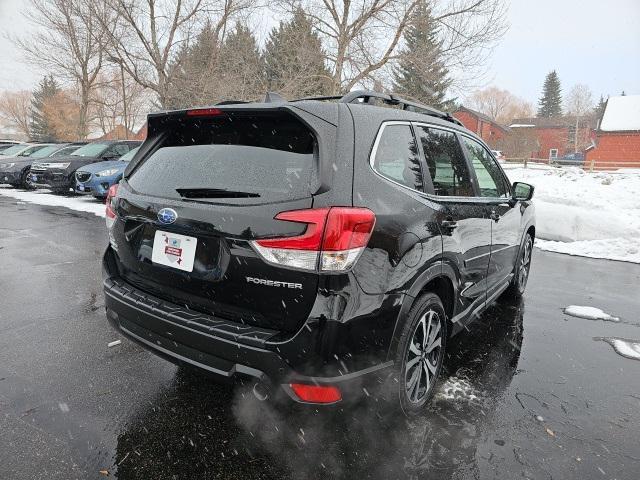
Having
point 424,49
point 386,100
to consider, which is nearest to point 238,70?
point 424,49

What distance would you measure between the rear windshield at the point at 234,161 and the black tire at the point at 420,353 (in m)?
0.95

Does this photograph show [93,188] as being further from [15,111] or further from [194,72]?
[15,111]

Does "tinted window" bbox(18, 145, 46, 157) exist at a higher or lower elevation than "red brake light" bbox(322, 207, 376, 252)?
higher

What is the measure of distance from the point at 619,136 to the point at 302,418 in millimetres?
49457

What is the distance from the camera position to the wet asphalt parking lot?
2195 mm

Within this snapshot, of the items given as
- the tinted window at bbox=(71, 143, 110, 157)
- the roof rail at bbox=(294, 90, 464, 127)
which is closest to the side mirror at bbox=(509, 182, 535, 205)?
the roof rail at bbox=(294, 90, 464, 127)

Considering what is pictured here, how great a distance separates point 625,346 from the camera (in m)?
3.89

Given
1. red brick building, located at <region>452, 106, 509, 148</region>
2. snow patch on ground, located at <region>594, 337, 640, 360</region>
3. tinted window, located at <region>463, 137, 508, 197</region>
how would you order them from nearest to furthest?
tinted window, located at <region>463, 137, 508, 197</region> < snow patch on ground, located at <region>594, 337, 640, 360</region> < red brick building, located at <region>452, 106, 509, 148</region>

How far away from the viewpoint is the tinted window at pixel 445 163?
278cm

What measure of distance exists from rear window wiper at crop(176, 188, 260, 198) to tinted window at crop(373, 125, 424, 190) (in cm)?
66

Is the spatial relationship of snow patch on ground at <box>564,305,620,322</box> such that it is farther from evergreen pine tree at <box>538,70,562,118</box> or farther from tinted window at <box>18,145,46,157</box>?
evergreen pine tree at <box>538,70,562,118</box>

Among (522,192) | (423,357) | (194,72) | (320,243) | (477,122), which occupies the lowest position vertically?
(423,357)

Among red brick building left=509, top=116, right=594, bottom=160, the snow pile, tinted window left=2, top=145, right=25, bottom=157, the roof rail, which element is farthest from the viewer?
red brick building left=509, top=116, right=594, bottom=160

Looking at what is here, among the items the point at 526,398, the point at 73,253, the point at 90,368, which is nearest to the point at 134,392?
the point at 90,368
